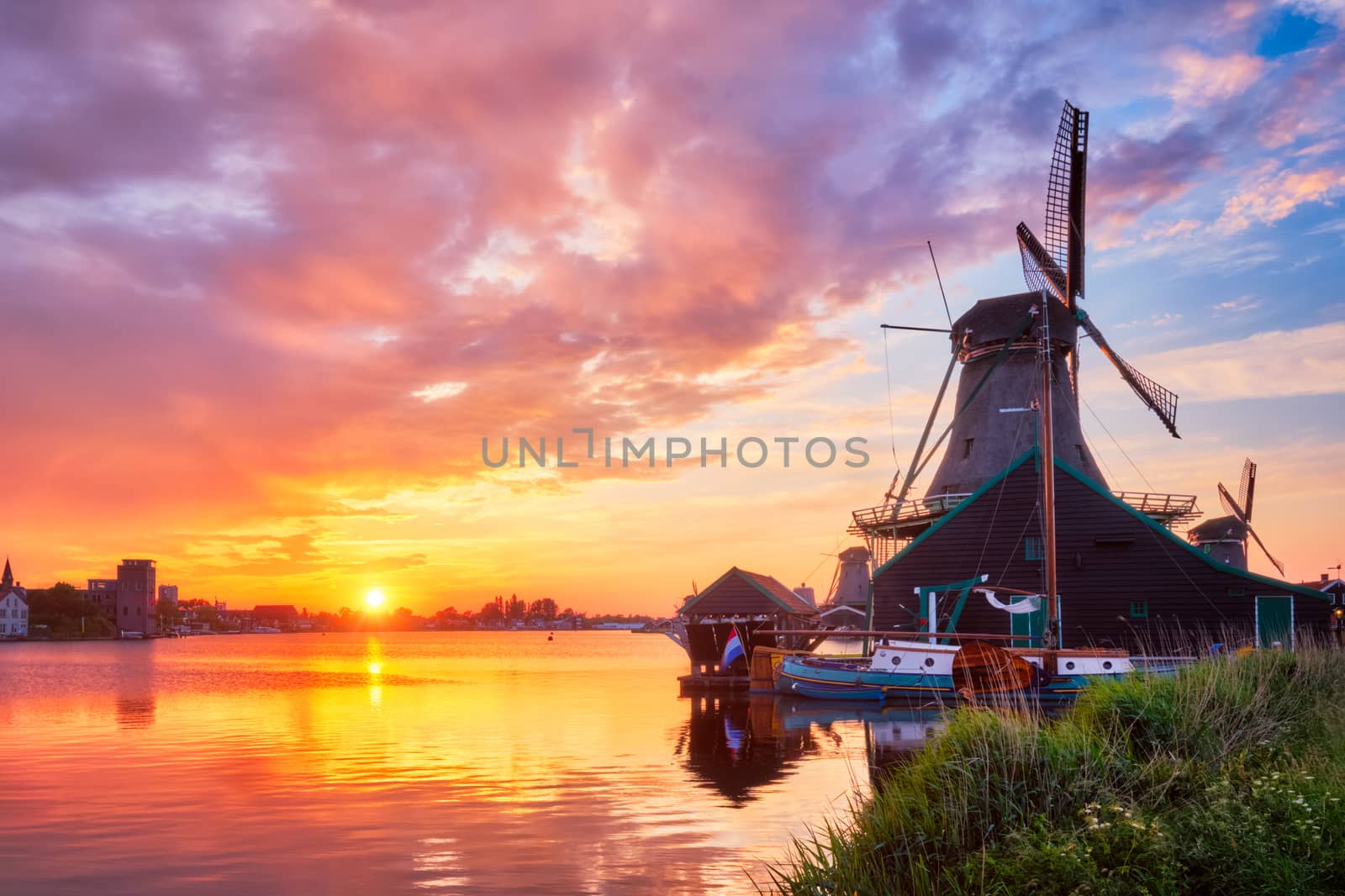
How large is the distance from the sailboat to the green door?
7.23 meters

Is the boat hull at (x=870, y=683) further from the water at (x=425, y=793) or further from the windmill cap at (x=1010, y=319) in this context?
the windmill cap at (x=1010, y=319)

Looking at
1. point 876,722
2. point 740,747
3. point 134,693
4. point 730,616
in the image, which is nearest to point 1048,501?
point 876,722

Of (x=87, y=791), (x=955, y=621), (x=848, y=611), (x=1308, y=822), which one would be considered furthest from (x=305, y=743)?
(x=848, y=611)

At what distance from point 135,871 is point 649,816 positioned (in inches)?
313

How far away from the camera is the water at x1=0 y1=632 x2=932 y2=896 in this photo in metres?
14.0

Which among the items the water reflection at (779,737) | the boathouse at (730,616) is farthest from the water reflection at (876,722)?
the boathouse at (730,616)

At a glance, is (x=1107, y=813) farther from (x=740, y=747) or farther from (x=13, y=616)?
(x=13, y=616)

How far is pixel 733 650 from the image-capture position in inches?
2084

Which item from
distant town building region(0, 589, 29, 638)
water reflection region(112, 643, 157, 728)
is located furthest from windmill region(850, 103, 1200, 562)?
distant town building region(0, 589, 29, 638)

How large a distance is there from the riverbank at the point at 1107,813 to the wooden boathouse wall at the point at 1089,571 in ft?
91.0

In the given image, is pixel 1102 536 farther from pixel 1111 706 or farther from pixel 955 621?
pixel 1111 706

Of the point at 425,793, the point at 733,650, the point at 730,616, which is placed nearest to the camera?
the point at 425,793

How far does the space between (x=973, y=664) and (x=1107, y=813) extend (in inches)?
1093

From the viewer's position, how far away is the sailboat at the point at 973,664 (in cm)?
3403
